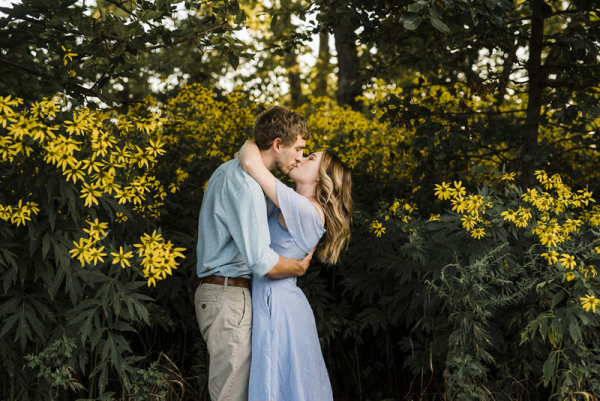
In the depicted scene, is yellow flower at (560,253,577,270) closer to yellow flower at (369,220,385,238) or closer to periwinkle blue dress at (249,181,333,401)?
periwinkle blue dress at (249,181,333,401)

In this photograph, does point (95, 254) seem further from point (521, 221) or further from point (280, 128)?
point (521, 221)

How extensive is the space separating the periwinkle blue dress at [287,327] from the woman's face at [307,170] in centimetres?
27

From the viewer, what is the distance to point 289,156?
297 cm

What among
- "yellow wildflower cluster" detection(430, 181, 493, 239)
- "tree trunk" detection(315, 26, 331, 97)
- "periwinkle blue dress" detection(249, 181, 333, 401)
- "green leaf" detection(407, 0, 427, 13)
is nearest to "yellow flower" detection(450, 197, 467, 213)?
"yellow wildflower cluster" detection(430, 181, 493, 239)

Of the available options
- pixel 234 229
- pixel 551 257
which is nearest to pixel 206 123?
pixel 234 229

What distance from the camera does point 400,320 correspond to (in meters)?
4.52

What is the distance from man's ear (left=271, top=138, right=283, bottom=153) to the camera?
2932mm

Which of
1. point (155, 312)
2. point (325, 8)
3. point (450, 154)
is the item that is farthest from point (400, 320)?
point (325, 8)

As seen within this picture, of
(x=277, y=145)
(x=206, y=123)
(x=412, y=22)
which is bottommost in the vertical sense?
(x=277, y=145)

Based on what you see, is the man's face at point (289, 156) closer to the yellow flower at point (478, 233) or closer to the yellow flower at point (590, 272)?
the yellow flower at point (478, 233)

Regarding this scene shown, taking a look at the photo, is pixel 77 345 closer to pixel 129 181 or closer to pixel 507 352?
pixel 129 181

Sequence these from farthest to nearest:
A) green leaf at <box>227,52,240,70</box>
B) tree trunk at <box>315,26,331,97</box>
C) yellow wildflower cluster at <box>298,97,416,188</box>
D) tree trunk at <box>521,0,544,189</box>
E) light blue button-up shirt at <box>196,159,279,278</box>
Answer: tree trunk at <box>315,26,331,97</box> → yellow wildflower cluster at <box>298,97,416,188</box> → tree trunk at <box>521,0,544,189</box> → green leaf at <box>227,52,240,70</box> → light blue button-up shirt at <box>196,159,279,278</box>

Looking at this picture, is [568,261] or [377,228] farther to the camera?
[377,228]

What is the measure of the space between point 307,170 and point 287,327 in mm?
877
